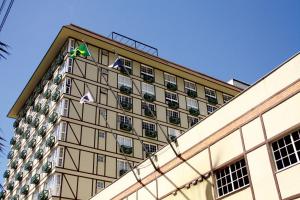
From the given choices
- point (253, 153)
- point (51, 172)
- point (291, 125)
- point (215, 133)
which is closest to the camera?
point (291, 125)

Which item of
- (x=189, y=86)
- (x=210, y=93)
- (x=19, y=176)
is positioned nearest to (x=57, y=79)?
(x=19, y=176)

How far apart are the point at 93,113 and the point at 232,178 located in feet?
87.5

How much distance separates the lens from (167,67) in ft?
170

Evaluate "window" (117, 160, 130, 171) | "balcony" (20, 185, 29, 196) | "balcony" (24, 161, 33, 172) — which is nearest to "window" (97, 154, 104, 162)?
"window" (117, 160, 130, 171)

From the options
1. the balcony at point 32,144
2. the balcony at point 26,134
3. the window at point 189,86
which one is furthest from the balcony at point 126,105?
the balcony at point 26,134

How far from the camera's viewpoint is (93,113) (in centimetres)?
4406

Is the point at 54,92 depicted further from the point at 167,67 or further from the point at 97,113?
the point at 167,67

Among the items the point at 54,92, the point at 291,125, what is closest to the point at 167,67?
the point at 54,92

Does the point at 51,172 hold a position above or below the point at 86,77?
below

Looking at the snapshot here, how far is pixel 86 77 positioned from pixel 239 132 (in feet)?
95.1

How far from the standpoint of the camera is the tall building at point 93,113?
40938mm

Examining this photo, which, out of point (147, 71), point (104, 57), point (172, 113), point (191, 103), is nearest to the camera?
point (104, 57)

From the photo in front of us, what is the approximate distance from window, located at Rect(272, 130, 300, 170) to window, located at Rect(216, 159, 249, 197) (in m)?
1.92

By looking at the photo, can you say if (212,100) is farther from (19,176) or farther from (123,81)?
(19,176)
